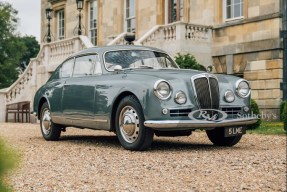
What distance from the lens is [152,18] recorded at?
2292 centimetres

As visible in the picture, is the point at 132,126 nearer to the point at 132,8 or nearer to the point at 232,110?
the point at 232,110

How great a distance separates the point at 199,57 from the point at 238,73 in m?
1.54

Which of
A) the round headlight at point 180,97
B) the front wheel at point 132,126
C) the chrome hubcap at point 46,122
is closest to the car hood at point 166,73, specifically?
the round headlight at point 180,97

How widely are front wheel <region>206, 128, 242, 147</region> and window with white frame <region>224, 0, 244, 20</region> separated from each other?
11450 mm

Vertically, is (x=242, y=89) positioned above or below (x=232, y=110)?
above

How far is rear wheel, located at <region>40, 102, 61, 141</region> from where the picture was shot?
982cm

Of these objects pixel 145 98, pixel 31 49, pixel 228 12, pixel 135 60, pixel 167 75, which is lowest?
pixel 145 98

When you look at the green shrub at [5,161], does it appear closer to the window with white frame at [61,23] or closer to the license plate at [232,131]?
the license plate at [232,131]

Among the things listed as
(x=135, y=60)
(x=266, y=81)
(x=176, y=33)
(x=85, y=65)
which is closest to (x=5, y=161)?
(x=135, y=60)

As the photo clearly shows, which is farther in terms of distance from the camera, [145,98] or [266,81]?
[266,81]

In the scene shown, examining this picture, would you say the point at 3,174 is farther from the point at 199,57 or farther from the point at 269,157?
the point at 199,57

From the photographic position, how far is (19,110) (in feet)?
74.3

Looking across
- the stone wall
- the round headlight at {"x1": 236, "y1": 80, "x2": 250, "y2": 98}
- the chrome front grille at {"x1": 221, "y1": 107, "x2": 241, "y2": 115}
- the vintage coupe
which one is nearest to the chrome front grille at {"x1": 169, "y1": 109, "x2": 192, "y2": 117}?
the vintage coupe

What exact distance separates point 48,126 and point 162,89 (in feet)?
11.1
